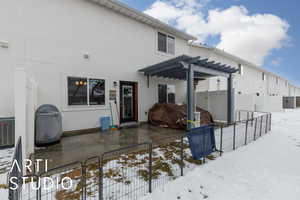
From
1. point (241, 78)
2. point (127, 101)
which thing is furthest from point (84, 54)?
point (241, 78)

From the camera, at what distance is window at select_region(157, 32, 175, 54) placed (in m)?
9.13

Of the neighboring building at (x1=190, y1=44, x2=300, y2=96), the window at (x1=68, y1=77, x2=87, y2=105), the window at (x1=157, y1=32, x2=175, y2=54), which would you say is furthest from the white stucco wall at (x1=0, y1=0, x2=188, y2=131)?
the neighboring building at (x1=190, y1=44, x2=300, y2=96)

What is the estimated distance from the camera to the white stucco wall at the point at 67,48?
15.9 ft

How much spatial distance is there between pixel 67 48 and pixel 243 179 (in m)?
7.25

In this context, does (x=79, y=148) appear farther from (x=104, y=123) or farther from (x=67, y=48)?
(x=67, y=48)

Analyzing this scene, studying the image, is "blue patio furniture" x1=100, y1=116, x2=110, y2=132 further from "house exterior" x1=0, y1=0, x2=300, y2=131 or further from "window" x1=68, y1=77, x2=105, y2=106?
"window" x1=68, y1=77, x2=105, y2=106

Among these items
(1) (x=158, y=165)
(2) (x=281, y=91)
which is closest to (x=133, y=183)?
(1) (x=158, y=165)

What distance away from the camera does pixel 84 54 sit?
20.6 feet

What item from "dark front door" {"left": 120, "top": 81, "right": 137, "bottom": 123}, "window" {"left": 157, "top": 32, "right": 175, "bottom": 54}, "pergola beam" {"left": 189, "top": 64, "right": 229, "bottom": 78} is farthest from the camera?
"window" {"left": 157, "top": 32, "right": 175, "bottom": 54}

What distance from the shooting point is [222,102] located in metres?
9.23

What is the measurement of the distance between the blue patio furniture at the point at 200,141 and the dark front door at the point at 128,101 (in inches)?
188

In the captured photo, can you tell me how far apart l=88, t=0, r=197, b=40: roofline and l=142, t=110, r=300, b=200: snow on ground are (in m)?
7.52

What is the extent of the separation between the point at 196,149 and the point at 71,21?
6793 mm

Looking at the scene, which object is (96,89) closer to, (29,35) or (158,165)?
(29,35)
